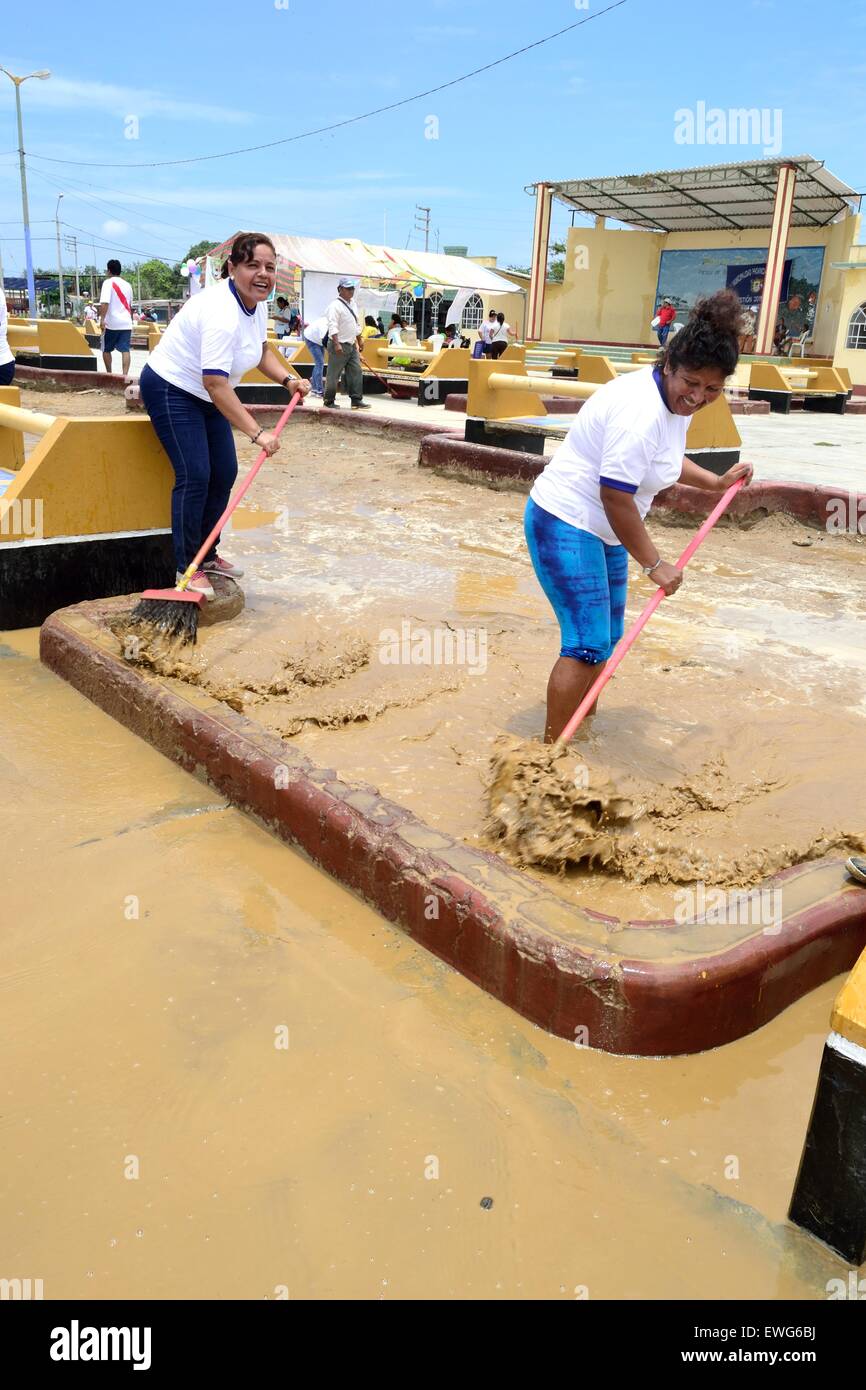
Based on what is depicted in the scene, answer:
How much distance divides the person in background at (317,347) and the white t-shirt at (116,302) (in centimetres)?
231

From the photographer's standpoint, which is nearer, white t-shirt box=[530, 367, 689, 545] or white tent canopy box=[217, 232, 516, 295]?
white t-shirt box=[530, 367, 689, 545]

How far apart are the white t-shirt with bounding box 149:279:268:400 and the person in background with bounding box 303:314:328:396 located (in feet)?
29.2

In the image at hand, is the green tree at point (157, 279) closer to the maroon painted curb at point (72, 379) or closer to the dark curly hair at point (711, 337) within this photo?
the maroon painted curb at point (72, 379)

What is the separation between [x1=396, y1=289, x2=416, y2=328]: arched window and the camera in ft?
91.7

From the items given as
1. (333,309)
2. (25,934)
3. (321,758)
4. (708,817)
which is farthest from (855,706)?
(333,309)

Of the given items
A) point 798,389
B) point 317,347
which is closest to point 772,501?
point 317,347

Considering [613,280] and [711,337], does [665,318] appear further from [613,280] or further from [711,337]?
[613,280]

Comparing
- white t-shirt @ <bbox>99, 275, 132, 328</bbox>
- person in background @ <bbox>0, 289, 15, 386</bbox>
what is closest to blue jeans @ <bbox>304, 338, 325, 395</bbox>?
white t-shirt @ <bbox>99, 275, 132, 328</bbox>

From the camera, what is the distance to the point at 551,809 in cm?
248

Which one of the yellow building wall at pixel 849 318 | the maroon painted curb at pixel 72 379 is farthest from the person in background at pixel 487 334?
the yellow building wall at pixel 849 318

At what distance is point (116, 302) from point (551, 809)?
12.4 metres

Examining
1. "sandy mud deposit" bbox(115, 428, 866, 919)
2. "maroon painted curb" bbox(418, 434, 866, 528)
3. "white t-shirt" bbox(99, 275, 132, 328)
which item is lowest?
"sandy mud deposit" bbox(115, 428, 866, 919)

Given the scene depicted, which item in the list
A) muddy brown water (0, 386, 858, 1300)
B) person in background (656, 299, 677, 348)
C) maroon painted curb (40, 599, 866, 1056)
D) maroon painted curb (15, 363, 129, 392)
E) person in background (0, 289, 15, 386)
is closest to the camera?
muddy brown water (0, 386, 858, 1300)

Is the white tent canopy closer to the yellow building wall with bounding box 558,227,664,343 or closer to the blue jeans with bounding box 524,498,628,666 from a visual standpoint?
the yellow building wall with bounding box 558,227,664,343
